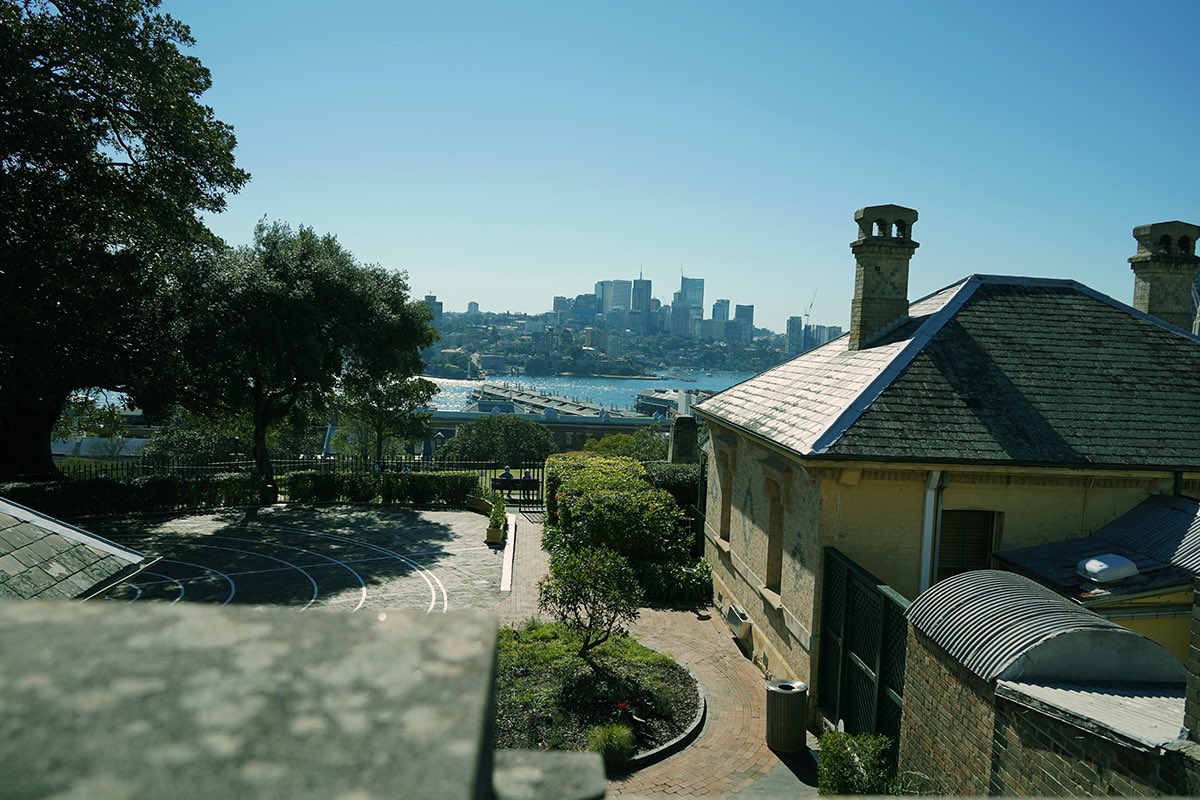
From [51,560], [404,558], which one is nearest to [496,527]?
[404,558]

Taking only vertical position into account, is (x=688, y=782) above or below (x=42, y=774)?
below

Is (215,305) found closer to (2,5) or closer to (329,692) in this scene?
(2,5)

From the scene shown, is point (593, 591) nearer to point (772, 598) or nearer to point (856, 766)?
point (772, 598)

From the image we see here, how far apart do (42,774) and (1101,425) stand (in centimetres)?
1455

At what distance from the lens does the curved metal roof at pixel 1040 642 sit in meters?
6.79

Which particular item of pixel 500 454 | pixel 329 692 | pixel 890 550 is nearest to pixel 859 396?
pixel 890 550

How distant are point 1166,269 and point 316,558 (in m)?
22.2

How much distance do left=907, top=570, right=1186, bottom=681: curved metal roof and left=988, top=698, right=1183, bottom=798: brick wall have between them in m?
0.45

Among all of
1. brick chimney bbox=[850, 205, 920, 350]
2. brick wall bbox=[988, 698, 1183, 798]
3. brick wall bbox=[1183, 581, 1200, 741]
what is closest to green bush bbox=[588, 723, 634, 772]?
brick wall bbox=[988, 698, 1183, 798]

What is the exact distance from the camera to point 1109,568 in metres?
10.2

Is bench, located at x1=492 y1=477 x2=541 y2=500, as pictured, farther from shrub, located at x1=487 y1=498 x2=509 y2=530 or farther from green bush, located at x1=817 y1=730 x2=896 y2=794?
green bush, located at x1=817 y1=730 x2=896 y2=794

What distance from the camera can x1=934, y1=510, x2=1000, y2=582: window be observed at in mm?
12492

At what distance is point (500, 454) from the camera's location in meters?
56.5

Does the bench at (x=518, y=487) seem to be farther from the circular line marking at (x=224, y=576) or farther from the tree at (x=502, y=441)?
the tree at (x=502, y=441)
